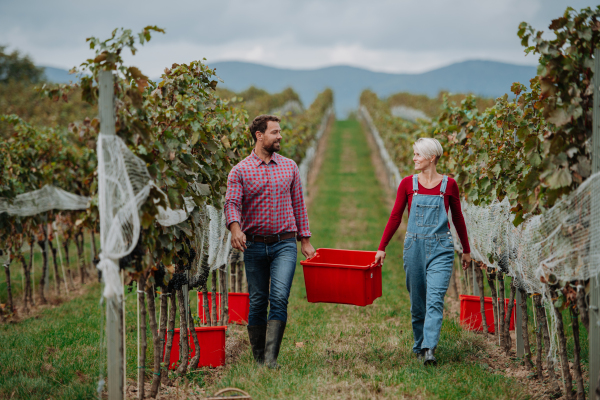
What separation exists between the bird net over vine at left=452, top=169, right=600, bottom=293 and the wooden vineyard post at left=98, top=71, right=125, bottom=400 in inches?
95.8

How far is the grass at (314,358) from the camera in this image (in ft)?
11.5

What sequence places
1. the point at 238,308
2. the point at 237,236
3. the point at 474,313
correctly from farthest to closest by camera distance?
the point at 238,308 < the point at 474,313 < the point at 237,236

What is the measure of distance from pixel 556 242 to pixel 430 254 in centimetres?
101

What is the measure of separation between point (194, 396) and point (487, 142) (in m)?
3.16

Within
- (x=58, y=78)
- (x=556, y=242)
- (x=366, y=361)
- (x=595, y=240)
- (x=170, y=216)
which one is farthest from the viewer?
(x=58, y=78)

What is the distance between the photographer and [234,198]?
387cm

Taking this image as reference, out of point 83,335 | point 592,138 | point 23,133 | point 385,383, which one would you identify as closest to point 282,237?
point 385,383

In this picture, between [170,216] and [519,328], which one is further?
[519,328]

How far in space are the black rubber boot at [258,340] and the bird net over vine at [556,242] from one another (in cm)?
185

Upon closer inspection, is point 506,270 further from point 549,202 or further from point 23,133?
point 23,133

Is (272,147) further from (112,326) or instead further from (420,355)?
(420,355)

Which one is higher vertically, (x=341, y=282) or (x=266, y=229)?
(x=266, y=229)

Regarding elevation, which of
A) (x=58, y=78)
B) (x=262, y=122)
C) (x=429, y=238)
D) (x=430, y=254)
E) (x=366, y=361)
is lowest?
(x=366, y=361)

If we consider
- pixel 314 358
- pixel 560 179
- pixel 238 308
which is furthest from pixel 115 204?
pixel 238 308
